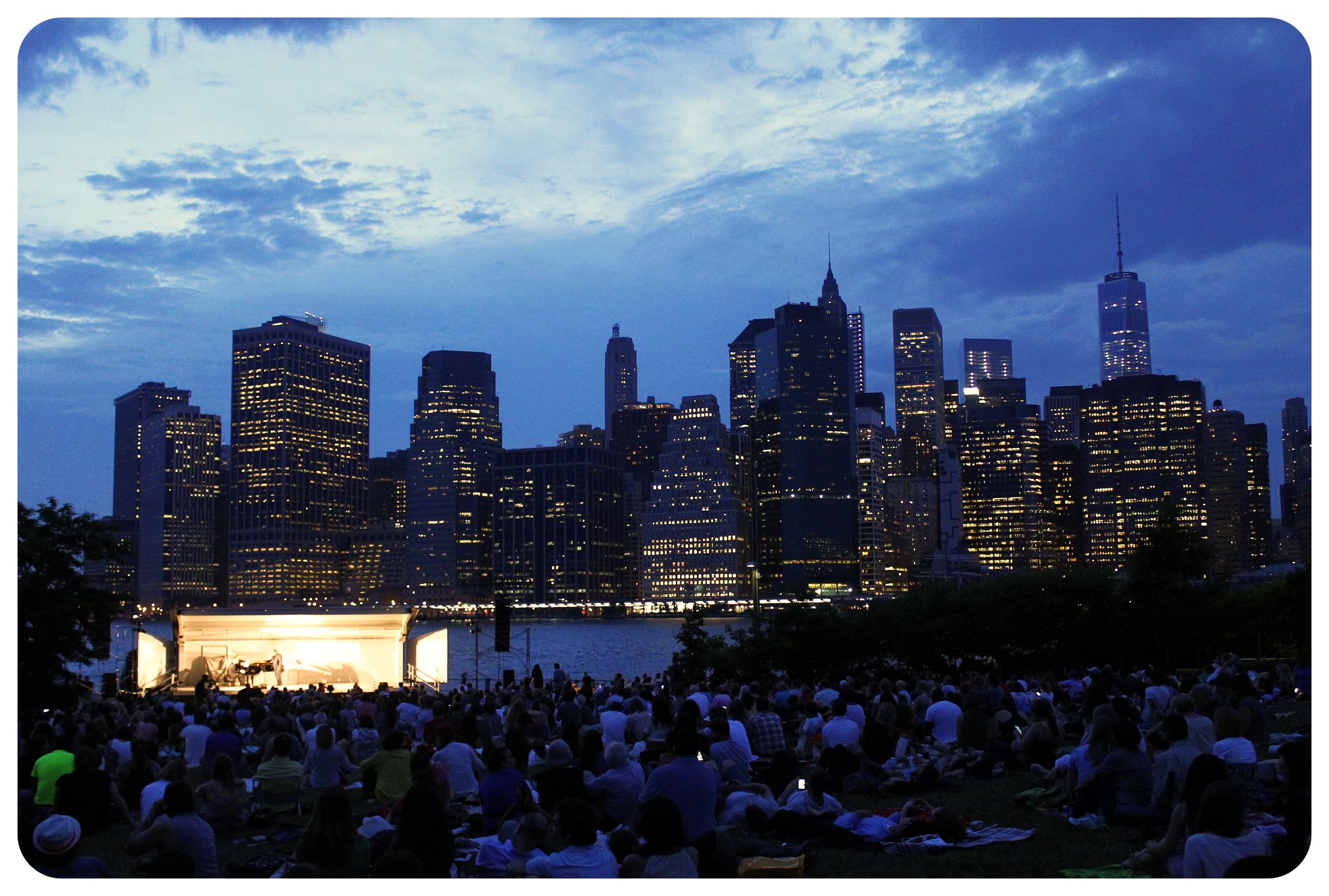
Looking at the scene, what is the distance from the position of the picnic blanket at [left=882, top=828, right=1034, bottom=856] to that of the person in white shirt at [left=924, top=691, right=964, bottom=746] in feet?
14.1

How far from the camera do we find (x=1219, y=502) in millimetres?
155625

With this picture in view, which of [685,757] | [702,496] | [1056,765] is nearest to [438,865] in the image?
[685,757]

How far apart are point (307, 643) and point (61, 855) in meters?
24.0

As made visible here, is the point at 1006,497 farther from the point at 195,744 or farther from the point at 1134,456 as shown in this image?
the point at 195,744

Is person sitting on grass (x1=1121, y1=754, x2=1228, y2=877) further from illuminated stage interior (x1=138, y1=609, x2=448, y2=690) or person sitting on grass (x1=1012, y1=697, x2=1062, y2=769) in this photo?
illuminated stage interior (x1=138, y1=609, x2=448, y2=690)

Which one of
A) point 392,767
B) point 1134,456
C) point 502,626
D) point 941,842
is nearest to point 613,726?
point 392,767

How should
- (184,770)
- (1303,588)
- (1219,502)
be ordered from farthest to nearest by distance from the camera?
(1219,502), (1303,588), (184,770)

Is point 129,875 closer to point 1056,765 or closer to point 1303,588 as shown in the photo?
point 1056,765

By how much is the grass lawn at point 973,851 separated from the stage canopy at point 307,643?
19624mm

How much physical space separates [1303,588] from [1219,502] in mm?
138273

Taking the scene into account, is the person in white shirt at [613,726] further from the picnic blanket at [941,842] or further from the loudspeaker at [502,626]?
the loudspeaker at [502,626]

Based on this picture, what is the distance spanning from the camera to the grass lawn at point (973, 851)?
25.7ft

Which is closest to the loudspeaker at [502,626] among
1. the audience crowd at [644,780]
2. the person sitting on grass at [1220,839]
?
the audience crowd at [644,780]

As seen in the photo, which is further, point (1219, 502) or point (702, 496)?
point (702, 496)
